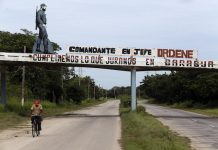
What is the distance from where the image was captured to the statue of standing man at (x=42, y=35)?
151 feet

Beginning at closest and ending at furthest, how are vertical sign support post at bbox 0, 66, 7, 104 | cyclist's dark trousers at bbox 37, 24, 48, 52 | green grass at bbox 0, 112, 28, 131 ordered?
green grass at bbox 0, 112, 28, 131
cyclist's dark trousers at bbox 37, 24, 48, 52
vertical sign support post at bbox 0, 66, 7, 104

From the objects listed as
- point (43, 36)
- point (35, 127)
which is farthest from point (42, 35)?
point (35, 127)

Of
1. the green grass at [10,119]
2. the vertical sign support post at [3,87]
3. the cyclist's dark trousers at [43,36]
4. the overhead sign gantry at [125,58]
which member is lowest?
the green grass at [10,119]

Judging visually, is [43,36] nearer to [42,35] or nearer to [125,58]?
[42,35]

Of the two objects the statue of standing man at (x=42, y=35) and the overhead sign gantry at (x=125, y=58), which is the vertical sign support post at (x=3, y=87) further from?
the statue of standing man at (x=42, y=35)

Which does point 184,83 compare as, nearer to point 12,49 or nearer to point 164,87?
point 164,87

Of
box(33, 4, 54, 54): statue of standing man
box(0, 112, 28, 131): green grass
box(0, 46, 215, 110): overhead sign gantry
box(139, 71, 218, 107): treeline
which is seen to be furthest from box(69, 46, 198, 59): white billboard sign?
box(139, 71, 218, 107): treeline

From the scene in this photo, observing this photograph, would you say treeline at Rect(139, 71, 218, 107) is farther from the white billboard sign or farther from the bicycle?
the bicycle

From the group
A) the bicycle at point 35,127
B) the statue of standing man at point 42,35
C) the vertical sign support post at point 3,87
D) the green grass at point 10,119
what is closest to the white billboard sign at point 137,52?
the statue of standing man at point 42,35

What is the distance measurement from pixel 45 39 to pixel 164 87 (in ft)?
271

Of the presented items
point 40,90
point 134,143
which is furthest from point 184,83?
point 134,143

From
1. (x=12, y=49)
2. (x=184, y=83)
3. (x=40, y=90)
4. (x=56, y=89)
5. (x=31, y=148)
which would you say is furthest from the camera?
(x=184, y=83)

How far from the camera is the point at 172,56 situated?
45844 millimetres

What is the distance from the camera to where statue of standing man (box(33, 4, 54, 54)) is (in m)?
46.1
